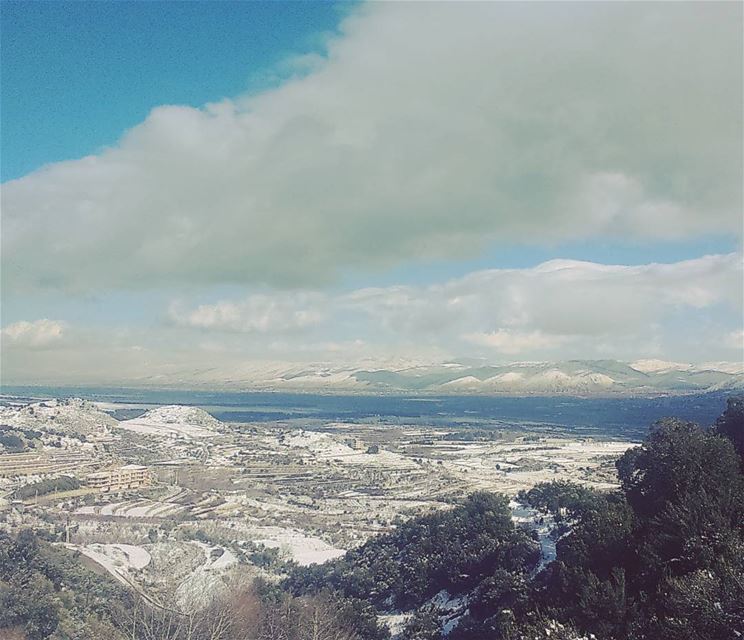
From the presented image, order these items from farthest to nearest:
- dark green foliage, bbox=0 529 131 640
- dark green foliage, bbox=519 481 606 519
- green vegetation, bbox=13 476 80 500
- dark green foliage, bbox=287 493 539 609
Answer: green vegetation, bbox=13 476 80 500 < dark green foliage, bbox=519 481 606 519 < dark green foliage, bbox=287 493 539 609 < dark green foliage, bbox=0 529 131 640

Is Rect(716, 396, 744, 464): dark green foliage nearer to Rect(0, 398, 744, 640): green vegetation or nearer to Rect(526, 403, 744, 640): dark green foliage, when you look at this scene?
Rect(0, 398, 744, 640): green vegetation

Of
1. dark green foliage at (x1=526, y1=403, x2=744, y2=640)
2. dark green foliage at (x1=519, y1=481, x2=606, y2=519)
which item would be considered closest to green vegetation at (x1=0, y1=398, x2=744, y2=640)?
dark green foliage at (x1=526, y1=403, x2=744, y2=640)

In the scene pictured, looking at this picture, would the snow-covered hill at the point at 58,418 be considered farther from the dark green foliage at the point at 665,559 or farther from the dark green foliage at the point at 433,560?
the dark green foliage at the point at 665,559

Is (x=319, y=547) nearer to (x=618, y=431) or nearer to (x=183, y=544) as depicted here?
(x=183, y=544)

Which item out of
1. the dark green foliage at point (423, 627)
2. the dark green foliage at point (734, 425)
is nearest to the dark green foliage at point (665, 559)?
the dark green foliage at point (423, 627)

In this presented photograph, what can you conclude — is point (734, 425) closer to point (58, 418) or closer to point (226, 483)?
point (226, 483)

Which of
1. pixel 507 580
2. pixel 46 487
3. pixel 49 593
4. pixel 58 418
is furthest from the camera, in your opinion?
pixel 58 418

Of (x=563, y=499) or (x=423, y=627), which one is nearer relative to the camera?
(x=423, y=627)

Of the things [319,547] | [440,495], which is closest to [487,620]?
[319,547]

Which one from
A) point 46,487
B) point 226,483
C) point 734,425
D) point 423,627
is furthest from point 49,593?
point 226,483
